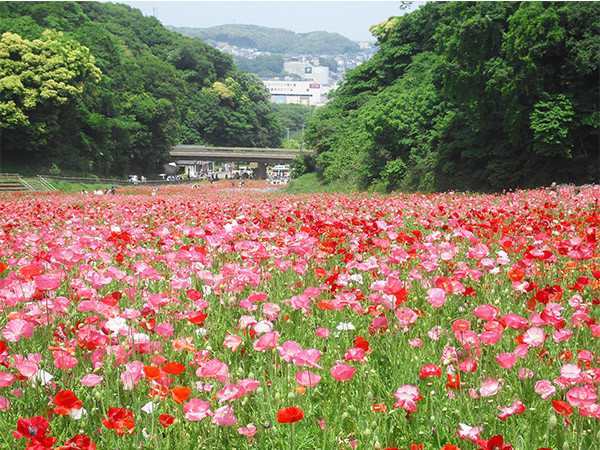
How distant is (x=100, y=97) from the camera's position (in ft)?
197

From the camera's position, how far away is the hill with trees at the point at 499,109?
818 inches

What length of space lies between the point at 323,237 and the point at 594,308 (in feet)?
10.4

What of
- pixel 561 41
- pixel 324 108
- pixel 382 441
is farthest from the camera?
pixel 324 108

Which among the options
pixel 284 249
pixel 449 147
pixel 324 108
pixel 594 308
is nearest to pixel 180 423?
pixel 284 249

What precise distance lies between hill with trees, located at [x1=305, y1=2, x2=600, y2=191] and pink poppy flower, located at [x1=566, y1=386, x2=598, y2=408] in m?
20.9

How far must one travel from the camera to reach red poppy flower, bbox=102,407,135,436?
1.71 metres

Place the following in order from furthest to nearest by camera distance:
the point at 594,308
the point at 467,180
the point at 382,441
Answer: the point at 467,180
the point at 594,308
the point at 382,441

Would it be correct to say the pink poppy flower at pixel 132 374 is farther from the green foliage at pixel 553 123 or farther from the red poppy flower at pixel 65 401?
the green foliage at pixel 553 123

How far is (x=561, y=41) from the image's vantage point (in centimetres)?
2097

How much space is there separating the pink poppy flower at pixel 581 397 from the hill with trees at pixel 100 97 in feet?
170

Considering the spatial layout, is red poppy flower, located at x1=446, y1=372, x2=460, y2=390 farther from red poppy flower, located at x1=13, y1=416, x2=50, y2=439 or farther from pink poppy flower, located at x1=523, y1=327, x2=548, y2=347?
red poppy flower, located at x1=13, y1=416, x2=50, y2=439

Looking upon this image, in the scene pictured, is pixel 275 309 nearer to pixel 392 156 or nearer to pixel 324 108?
pixel 392 156

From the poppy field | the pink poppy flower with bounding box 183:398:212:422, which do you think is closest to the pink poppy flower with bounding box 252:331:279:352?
the poppy field

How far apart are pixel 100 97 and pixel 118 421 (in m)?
63.9
